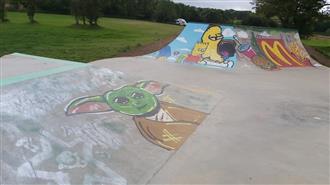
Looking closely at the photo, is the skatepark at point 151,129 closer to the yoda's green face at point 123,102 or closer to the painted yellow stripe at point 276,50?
the yoda's green face at point 123,102

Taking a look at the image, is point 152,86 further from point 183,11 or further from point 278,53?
point 183,11

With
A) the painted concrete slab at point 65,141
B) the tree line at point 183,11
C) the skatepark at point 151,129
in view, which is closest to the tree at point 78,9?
the tree line at point 183,11

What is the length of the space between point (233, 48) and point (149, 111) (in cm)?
1010

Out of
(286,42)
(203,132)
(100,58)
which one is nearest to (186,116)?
(203,132)

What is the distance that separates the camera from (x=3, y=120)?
5.08 meters

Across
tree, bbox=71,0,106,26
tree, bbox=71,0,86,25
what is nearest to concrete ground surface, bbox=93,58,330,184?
tree, bbox=71,0,106,26

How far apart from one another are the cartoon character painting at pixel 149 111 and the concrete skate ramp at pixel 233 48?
299 inches

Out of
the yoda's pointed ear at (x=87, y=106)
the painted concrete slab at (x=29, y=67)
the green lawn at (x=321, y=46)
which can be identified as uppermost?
the painted concrete slab at (x=29, y=67)

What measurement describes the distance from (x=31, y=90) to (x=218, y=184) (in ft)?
11.8

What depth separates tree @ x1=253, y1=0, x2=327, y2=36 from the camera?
25.5m

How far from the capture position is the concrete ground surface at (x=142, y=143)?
4.79 metres

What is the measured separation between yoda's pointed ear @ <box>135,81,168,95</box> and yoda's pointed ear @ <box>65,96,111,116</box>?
1.96m

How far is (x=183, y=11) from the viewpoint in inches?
2167

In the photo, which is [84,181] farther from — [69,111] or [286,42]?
[286,42]
